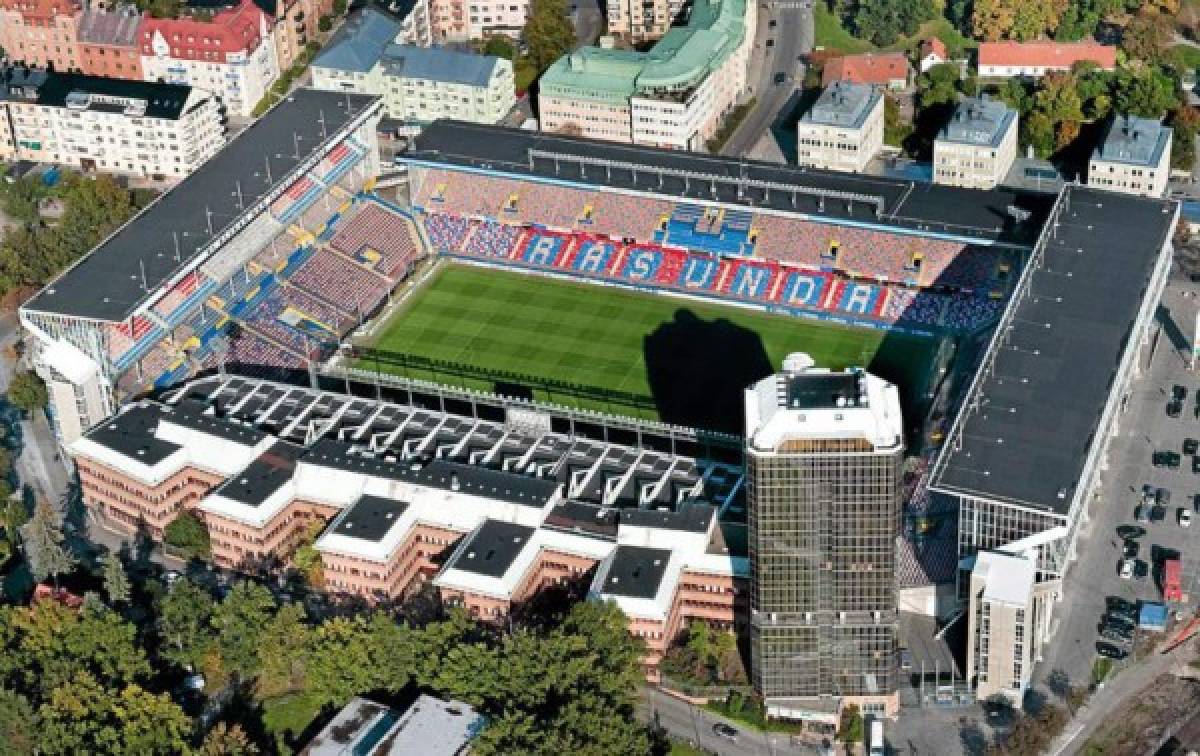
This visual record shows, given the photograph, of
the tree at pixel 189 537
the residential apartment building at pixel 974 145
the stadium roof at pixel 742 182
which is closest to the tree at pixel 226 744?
the tree at pixel 189 537

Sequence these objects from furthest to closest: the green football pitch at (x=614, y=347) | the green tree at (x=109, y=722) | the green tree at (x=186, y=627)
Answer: the green football pitch at (x=614, y=347) < the green tree at (x=186, y=627) < the green tree at (x=109, y=722)

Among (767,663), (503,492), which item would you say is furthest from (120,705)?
(767,663)

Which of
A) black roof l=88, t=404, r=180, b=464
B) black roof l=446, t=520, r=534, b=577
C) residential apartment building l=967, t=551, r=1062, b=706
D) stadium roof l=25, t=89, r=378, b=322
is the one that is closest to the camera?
residential apartment building l=967, t=551, r=1062, b=706

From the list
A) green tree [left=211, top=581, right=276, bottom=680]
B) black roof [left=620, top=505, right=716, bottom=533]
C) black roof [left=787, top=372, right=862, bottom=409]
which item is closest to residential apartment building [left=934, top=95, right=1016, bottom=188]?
black roof [left=620, top=505, right=716, bottom=533]

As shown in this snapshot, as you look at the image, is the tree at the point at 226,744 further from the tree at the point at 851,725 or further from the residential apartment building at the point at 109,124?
the residential apartment building at the point at 109,124

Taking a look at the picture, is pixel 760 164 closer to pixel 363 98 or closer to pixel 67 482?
pixel 363 98

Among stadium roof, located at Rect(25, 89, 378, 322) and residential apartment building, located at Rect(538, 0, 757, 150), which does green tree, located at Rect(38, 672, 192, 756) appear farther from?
residential apartment building, located at Rect(538, 0, 757, 150)
